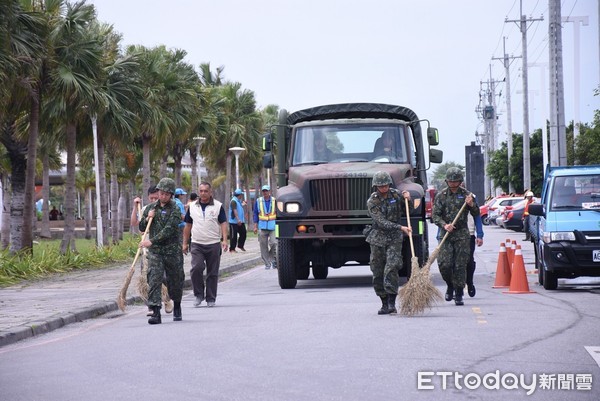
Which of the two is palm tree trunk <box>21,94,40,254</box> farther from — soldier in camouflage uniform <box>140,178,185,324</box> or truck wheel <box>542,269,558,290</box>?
truck wheel <box>542,269,558,290</box>

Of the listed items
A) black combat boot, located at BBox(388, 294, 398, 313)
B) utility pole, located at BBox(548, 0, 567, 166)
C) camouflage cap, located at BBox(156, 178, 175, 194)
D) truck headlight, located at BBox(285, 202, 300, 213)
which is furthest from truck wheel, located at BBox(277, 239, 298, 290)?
utility pole, located at BBox(548, 0, 567, 166)

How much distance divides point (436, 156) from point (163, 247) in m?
7.50

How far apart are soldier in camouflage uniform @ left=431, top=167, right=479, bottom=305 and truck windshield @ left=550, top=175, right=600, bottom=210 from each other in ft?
10.7

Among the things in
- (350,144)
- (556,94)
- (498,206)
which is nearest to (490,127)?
(498,206)

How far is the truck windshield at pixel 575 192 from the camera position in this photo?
18.2 m

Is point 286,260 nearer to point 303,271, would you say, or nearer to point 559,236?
point 303,271

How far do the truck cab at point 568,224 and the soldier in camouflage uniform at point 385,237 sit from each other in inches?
151

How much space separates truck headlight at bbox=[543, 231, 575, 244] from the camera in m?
17.4

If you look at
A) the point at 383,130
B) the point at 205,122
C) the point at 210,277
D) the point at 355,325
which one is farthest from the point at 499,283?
the point at 205,122

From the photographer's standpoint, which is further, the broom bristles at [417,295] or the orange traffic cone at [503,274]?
the orange traffic cone at [503,274]

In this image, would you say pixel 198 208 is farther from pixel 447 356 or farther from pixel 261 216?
pixel 261 216

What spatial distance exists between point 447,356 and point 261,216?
16.4m

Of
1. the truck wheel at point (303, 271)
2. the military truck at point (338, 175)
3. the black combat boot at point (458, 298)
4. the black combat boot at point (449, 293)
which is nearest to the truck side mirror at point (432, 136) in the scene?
the military truck at point (338, 175)

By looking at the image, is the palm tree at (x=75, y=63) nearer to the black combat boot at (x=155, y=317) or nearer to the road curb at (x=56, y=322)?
the road curb at (x=56, y=322)
